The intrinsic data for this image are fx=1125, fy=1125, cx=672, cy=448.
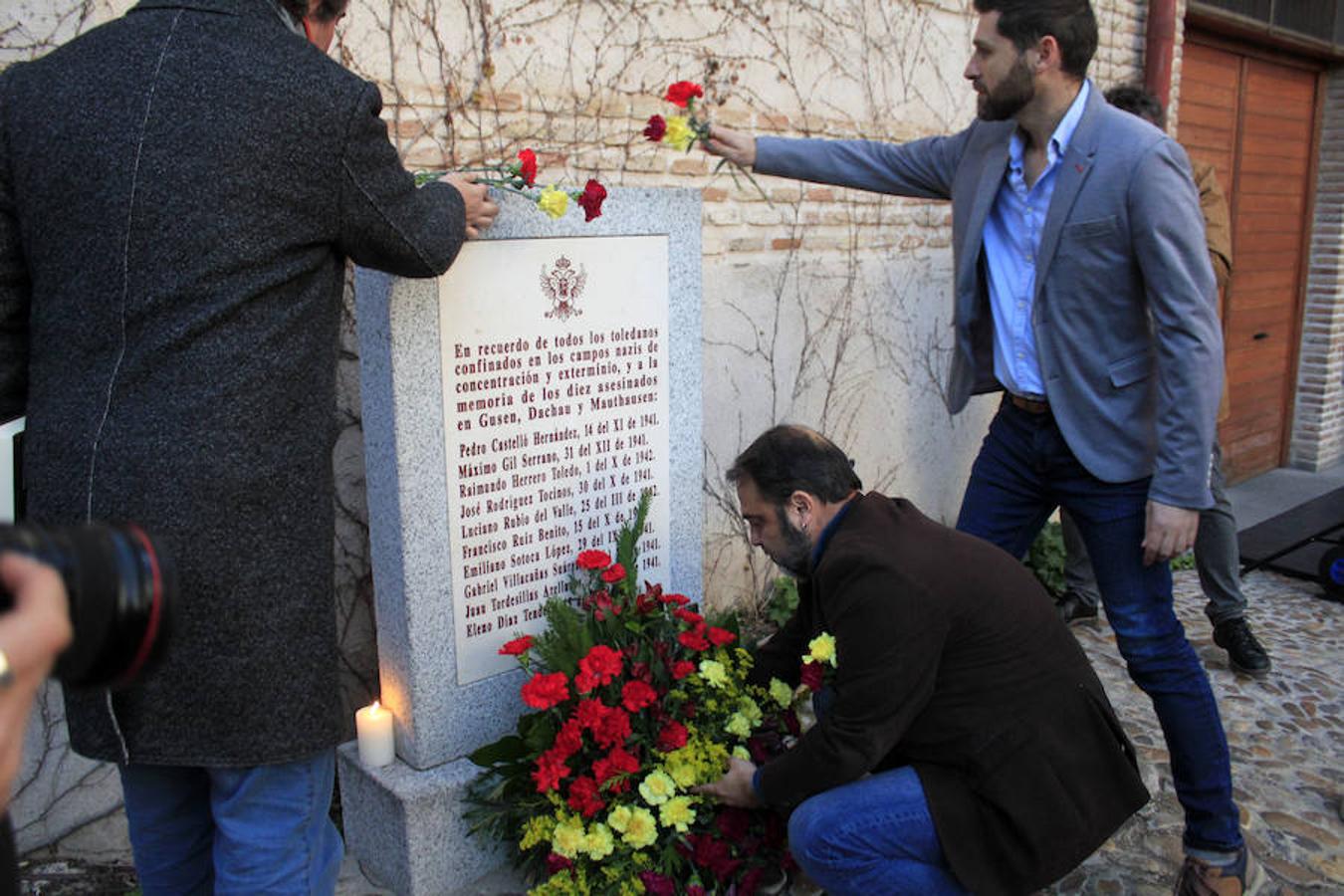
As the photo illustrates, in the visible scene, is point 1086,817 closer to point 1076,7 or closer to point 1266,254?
point 1076,7

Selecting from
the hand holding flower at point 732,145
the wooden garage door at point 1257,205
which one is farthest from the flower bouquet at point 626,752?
the wooden garage door at point 1257,205

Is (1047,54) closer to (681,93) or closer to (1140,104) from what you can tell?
(681,93)

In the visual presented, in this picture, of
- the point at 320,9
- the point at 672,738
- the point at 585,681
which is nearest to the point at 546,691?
the point at 585,681

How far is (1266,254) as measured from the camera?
7.40m

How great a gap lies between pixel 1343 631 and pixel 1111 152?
9.87 feet

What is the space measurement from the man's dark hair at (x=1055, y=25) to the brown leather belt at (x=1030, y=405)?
764 millimetres

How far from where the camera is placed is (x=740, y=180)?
4230mm

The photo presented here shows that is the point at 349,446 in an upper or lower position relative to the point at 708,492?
upper

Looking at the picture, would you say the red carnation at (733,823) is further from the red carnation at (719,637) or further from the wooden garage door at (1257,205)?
the wooden garage door at (1257,205)

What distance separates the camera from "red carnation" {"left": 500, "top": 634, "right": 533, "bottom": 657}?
2.54 m

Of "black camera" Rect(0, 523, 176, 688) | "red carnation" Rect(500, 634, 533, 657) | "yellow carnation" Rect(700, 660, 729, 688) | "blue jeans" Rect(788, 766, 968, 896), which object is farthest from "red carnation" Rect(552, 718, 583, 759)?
"black camera" Rect(0, 523, 176, 688)

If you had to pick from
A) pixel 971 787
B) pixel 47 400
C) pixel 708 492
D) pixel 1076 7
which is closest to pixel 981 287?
pixel 1076 7

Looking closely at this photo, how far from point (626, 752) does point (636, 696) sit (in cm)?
13

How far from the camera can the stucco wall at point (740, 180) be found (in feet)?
10.5
